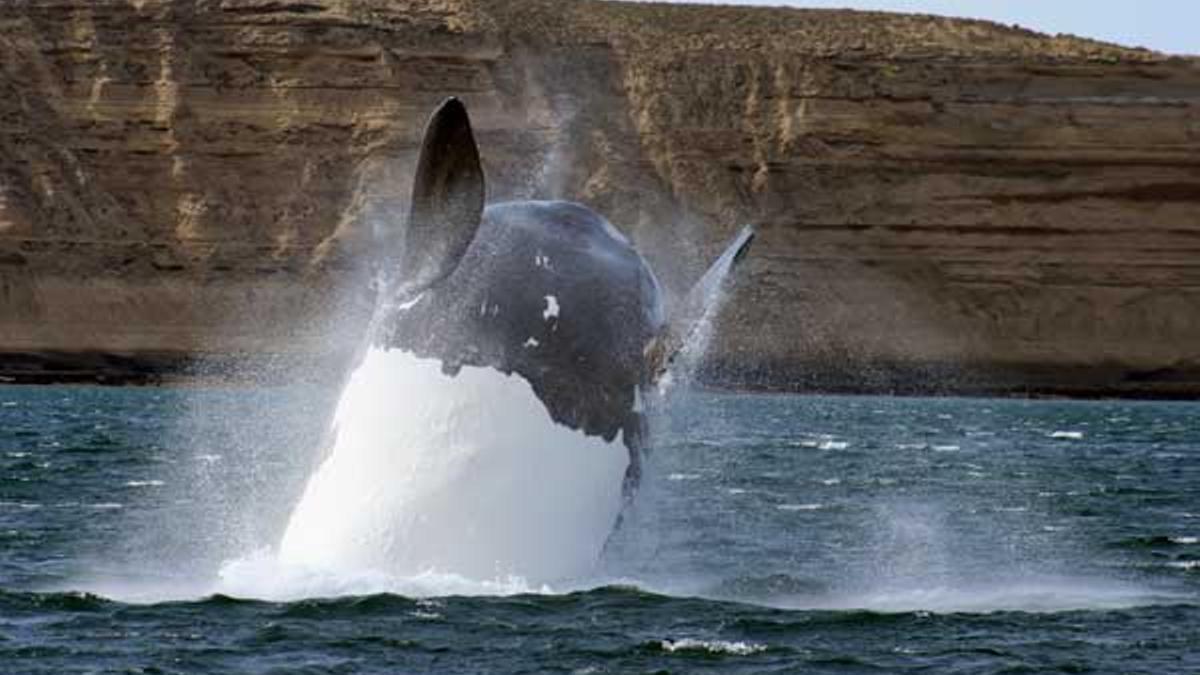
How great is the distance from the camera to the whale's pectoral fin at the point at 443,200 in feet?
50.2

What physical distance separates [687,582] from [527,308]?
558 centimetres

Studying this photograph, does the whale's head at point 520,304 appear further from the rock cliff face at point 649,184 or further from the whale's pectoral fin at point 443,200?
the rock cliff face at point 649,184

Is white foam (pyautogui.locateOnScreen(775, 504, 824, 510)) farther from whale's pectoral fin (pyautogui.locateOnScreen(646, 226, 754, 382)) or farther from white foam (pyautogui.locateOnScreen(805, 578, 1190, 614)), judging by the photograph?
whale's pectoral fin (pyautogui.locateOnScreen(646, 226, 754, 382))

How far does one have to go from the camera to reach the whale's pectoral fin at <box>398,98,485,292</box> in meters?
15.3

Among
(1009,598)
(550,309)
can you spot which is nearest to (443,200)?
(550,309)

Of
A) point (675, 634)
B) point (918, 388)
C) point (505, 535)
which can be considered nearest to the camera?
point (505, 535)

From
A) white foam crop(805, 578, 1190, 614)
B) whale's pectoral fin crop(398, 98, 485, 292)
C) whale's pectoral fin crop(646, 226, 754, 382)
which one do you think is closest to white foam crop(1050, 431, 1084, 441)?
white foam crop(805, 578, 1190, 614)

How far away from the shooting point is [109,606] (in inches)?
730

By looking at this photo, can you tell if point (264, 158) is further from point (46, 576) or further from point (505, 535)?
point (505, 535)

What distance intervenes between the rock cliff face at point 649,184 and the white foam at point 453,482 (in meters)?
78.8

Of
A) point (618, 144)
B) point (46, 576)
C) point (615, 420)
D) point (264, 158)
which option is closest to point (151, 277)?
point (264, 158)

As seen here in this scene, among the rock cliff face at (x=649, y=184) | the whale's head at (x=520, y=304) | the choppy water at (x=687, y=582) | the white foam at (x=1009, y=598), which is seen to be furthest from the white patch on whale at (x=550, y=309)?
the rock cliff face at (x=649, y=184)

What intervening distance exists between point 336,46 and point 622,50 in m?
12.2

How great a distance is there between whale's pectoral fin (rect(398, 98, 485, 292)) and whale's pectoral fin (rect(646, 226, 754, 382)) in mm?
1404
